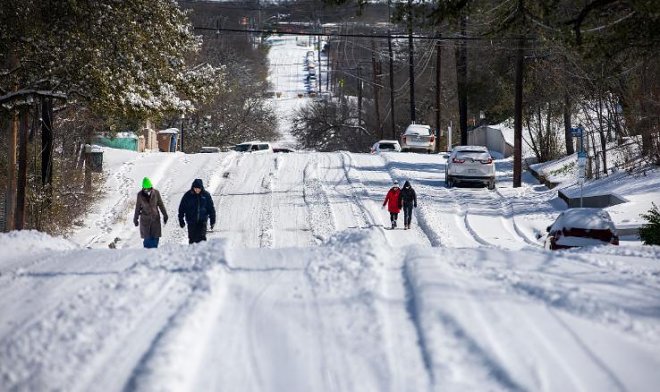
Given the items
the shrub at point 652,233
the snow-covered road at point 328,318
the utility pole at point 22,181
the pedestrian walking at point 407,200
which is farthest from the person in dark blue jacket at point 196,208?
the pedestrian walking at point 407,200

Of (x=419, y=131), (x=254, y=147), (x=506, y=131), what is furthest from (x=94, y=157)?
(x=506, y=131)

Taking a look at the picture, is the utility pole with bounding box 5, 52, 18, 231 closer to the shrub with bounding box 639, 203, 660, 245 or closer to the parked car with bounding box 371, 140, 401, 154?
the shrub with bounding box 639, 203, 660, 245

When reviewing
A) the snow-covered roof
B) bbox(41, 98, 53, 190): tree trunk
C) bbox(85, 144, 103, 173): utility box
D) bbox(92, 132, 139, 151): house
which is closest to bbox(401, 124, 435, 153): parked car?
the snow-covered roof

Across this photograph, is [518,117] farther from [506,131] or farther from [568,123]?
[506,131]

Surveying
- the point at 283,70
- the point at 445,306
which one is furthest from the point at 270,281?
the point at 283,70

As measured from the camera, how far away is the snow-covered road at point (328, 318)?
6.69 meters

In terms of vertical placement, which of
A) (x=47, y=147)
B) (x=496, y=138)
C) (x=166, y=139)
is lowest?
(x=47, y=147)

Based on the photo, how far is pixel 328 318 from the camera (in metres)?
8.11

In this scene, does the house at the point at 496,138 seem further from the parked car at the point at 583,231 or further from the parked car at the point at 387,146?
the parked car at the point at 583,231

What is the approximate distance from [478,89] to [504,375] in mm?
53753

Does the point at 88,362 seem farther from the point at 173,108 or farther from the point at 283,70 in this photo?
the point at 283,70

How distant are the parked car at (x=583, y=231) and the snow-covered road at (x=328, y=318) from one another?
4239 mm

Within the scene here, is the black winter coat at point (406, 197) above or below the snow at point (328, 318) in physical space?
above

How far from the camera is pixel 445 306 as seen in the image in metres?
8.27
